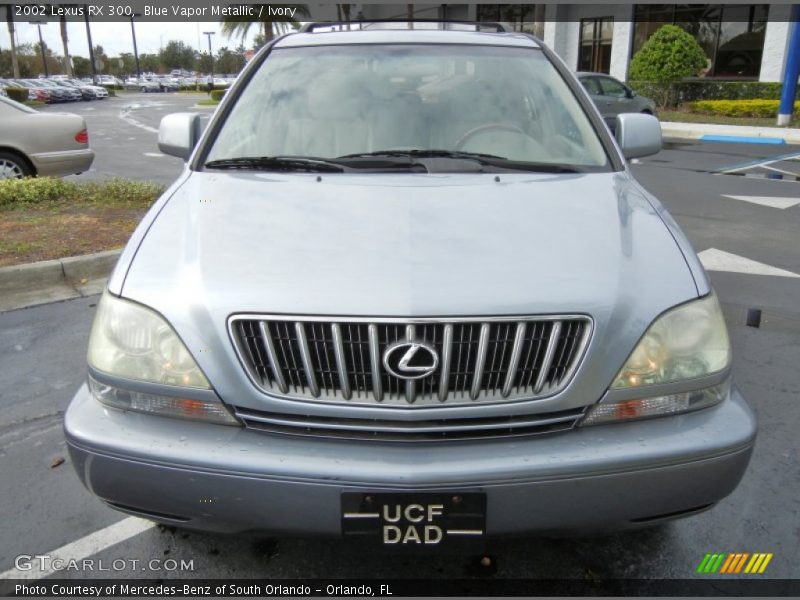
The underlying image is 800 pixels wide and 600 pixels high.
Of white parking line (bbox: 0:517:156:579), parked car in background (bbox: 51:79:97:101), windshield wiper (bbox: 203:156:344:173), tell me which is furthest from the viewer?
parked car in background (bbox: 51:79:97:101)

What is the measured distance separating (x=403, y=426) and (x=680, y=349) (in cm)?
81

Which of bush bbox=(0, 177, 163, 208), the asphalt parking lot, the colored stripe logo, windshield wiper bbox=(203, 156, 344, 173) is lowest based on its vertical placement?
the colored stripe logo

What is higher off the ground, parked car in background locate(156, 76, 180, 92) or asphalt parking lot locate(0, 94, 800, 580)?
parked car in background locate(156, 76, 180, 92)

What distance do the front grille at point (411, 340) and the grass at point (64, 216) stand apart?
433 centimetres

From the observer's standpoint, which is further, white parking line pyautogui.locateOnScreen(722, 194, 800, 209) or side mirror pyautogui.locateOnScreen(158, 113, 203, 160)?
white parking line pyautogui.locateOnScreen(722, 194, 800, 209)

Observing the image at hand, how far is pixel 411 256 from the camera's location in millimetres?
1968

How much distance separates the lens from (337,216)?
222 centimetres

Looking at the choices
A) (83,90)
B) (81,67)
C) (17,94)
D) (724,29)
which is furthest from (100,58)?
(724,29)

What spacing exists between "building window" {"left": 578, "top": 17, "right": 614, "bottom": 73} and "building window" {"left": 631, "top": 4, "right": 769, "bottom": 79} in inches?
70.4

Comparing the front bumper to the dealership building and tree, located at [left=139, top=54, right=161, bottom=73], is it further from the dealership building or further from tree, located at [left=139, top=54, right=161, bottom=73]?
tree, located at [left=139, top=54, right=161, bottom=73]

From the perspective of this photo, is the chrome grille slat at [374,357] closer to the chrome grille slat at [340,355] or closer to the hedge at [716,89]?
the chrome grille slat at [340,355]

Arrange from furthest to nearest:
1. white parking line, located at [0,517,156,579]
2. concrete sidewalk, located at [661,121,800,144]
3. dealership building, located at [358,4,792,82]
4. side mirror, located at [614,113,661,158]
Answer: dealership building, located at [358,4,792,82] < concrete sidewalk, located at [661,121,800,144] < side mirror, located at [614,113,661,158] < white parking line, located at [0,517,156,579]

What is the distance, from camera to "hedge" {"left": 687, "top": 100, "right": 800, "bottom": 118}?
18.9m

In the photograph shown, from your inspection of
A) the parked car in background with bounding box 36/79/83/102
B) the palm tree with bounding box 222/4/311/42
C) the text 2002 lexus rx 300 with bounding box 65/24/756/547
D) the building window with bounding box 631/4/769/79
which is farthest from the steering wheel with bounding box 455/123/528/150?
the parked car in background with bounding box 36/79/83/102
